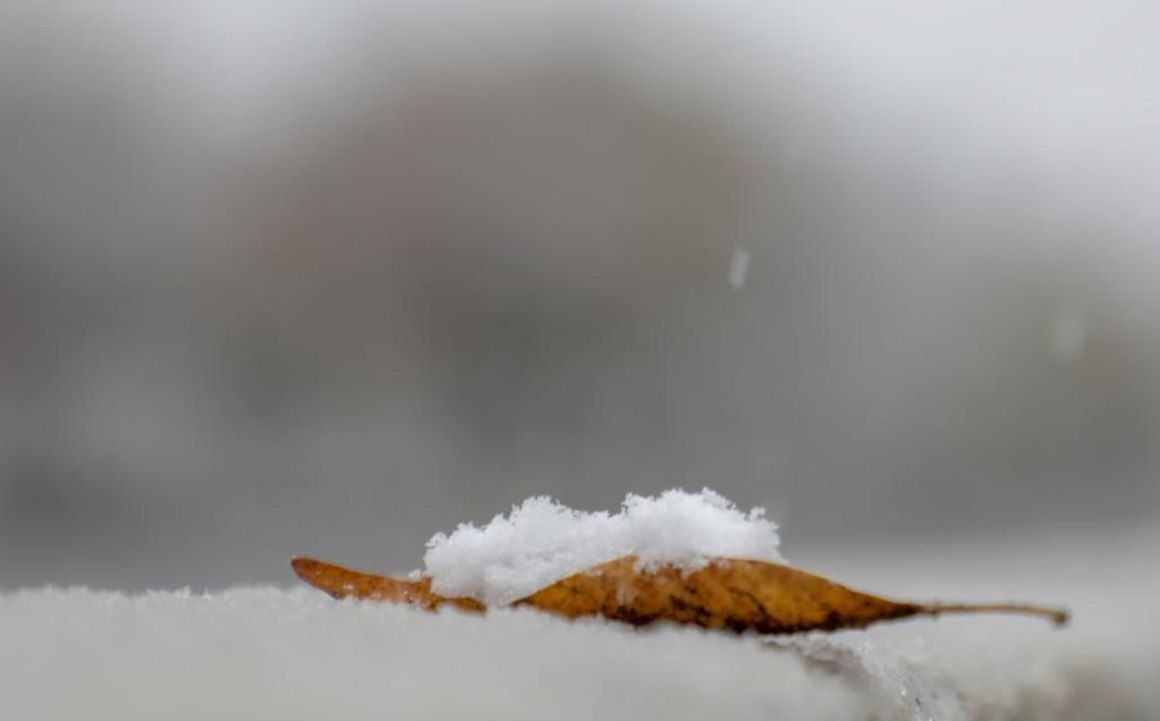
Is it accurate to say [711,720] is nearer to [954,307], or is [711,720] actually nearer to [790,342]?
[790,342]

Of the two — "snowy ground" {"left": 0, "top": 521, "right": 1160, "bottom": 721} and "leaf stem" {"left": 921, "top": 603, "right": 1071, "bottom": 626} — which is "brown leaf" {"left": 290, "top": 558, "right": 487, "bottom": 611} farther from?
"leaf stem" {"left": 921, "top": 603, "right": 1071, "bottom": 626}

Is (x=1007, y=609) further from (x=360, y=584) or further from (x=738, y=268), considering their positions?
(x=738, y=268)

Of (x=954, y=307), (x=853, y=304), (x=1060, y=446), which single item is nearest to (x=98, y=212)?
(x=853, y=304)

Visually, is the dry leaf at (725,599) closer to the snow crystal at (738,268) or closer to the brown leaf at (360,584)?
the brown leaf at (360,584)

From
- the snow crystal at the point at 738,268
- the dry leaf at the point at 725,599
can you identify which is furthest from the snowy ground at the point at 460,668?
the snow crystal at the point at 738,268

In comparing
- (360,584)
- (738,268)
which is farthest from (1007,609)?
(738,268)

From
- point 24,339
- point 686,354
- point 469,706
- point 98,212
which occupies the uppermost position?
point 98,212

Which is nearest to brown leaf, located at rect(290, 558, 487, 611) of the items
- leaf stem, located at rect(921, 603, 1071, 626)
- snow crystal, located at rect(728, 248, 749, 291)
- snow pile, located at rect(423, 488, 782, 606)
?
snow pile, located at rect(423, 488, 782, 606)
